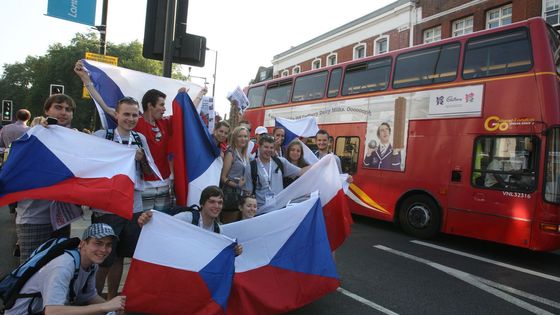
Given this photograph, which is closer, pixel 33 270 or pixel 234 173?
pixel 33 270

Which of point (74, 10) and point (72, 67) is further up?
point (72, 67)

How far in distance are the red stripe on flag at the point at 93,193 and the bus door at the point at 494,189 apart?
637cm

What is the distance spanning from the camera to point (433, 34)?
21391 mm

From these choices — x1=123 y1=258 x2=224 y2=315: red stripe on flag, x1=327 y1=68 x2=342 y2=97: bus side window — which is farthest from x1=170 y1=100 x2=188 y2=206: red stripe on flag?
x1=327 y1=68 x2=342 y2=97: bus side window

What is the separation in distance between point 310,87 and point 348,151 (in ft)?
8.47

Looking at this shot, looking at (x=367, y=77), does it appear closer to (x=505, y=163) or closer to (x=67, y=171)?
(x=505, y=163)

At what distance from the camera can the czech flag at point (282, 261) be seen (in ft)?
11.4

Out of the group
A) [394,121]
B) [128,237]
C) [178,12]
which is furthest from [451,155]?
[128,237]

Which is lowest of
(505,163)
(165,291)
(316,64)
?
(165,291)

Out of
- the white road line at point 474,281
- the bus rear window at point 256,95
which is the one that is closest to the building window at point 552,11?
the bus rear window at point 256,95

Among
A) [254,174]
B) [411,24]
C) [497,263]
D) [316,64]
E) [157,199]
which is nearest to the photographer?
[157,199]

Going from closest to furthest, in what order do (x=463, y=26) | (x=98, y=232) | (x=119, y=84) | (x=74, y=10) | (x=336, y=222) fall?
(x=98, y=232) → (x=119, y=84) → (x=336, y=222) → (x=74, y=10) → (x=463, y=26)

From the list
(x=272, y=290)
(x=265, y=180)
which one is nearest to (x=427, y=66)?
(x=265, y=180)

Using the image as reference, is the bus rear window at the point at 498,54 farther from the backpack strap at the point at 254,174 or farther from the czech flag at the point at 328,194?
the backpack strap at the point at 254,174
